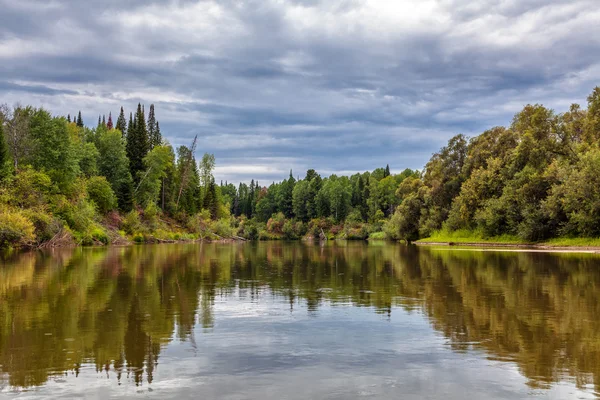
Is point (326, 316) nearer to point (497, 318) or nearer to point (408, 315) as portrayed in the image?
point (408, 315)

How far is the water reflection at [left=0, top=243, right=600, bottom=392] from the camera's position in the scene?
29.8 ft

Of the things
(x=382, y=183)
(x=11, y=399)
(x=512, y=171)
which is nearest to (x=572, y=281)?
(x=11, y=399)

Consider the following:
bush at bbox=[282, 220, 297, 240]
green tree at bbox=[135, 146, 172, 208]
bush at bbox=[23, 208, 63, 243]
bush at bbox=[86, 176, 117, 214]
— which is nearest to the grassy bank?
bush at bbox=[86, 176, 117, 214]

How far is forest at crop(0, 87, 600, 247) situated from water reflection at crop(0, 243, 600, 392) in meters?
35.9

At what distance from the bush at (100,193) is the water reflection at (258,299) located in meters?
Answer: 62.3

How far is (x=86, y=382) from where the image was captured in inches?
310

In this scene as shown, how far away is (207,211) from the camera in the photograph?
12850 cm

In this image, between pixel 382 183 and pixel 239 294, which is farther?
pixel 382 183

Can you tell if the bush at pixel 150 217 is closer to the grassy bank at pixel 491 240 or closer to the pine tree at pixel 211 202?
the pine tree at pixel 211 202

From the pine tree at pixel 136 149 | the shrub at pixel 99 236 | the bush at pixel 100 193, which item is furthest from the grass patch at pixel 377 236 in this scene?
the shrub at pixel 99 236

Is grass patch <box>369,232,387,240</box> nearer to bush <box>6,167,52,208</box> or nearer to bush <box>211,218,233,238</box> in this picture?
bush <box>211,218,233,238</box>

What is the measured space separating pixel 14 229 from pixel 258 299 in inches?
1673

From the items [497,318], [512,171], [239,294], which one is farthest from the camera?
[512,171]

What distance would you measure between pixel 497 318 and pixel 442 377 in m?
5.76
